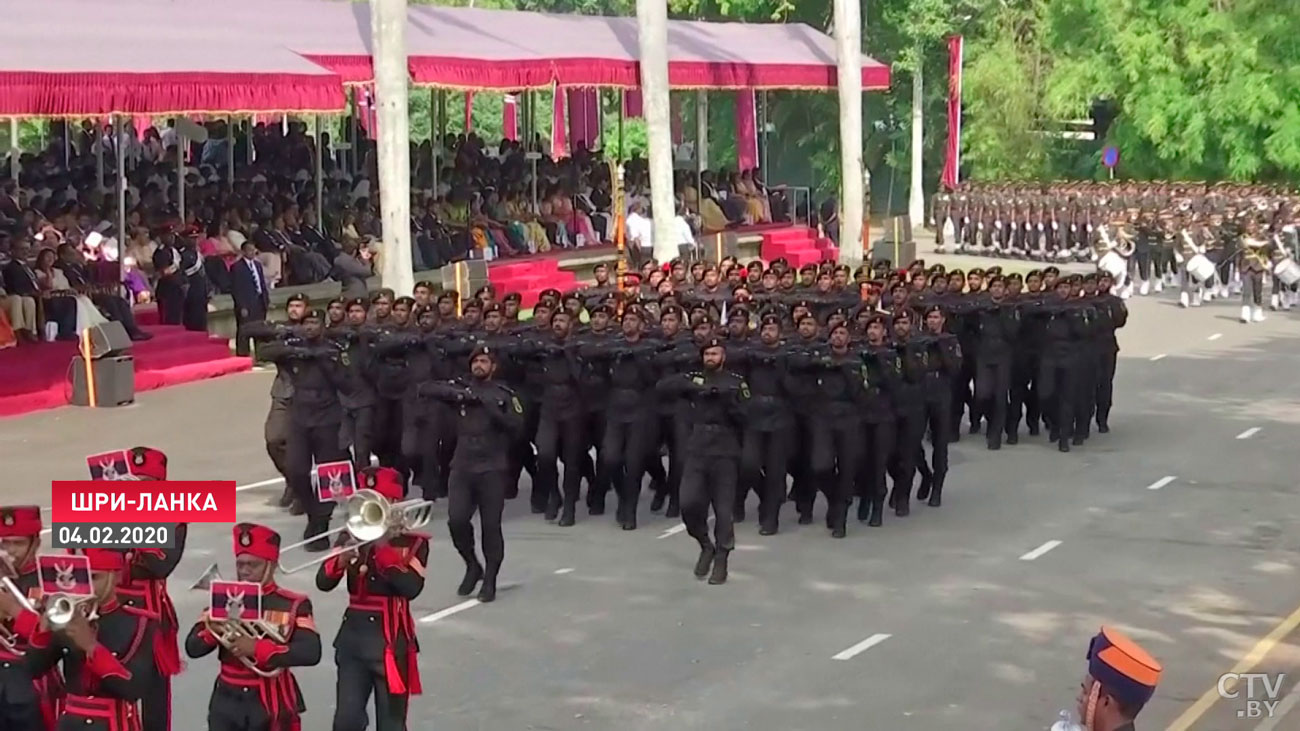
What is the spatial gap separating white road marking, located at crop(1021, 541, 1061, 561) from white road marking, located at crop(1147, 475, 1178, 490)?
2.68 m

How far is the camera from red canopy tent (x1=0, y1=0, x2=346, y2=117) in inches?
853

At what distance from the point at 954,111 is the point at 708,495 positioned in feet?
131

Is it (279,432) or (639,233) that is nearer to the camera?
(279,432)

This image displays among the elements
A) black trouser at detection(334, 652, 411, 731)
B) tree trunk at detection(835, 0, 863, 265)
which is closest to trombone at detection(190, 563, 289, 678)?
black trouser at detection(334, 652, 411, 731)

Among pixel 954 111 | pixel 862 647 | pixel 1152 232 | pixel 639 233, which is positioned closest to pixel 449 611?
pixel 862 647

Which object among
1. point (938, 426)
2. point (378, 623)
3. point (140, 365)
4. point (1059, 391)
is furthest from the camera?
point (140, 365)

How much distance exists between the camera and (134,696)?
8305mm

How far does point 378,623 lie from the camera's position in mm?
9852

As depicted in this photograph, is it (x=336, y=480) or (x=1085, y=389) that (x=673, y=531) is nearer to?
(x=1085, y=389)

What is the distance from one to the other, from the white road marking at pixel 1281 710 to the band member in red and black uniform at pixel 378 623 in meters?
4.30

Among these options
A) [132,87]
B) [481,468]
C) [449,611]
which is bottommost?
[449,611]

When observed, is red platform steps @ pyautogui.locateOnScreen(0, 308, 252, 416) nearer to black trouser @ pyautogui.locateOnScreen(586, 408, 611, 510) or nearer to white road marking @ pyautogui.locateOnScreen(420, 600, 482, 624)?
black trouser @ pyautogui.locateOnScreen(586, 408, 611, 510)

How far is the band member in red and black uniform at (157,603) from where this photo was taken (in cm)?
902

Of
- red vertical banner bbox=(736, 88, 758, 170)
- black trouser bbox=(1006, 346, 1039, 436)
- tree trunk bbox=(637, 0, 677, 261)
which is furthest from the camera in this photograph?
red vertical banner bbox=(736, 88, 758, 170)
